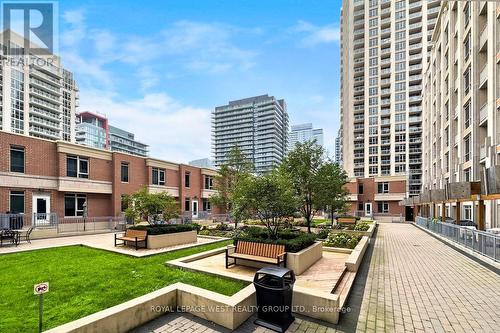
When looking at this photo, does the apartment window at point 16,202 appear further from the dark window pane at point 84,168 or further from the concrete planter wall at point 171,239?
the concrete planter wall at point 171,239

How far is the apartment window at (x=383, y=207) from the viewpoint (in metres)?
48.7

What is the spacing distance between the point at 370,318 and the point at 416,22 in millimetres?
83267

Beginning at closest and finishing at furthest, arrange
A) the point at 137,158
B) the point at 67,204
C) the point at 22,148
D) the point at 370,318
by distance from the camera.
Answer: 1. the point at 370,318
2. the point at 22,148
3. the point at 67,204
4. the point at 137,158

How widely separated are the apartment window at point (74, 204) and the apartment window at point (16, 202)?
3.01 meters

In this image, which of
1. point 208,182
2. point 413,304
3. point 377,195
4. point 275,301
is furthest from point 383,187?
point 275,301

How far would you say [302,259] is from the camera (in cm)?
915

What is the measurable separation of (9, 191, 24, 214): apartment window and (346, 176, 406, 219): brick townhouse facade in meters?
45.1

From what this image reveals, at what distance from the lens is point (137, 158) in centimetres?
2811

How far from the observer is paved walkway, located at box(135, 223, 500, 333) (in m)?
5.48

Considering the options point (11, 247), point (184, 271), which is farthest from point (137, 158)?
point (184, 271)

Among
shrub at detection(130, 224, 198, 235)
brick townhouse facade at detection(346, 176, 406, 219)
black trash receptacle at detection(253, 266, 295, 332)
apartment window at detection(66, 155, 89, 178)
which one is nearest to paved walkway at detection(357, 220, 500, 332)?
black trash receptacle at detection(253, 266, 295, 332)

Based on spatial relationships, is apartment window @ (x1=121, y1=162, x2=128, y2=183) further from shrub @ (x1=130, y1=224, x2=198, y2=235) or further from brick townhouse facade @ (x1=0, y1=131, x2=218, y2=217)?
shrub @ (x1=130, y1=224, x2=198, y2=235)

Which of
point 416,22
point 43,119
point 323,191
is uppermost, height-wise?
point 416,22

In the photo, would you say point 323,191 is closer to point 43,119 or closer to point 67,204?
point 67,204
